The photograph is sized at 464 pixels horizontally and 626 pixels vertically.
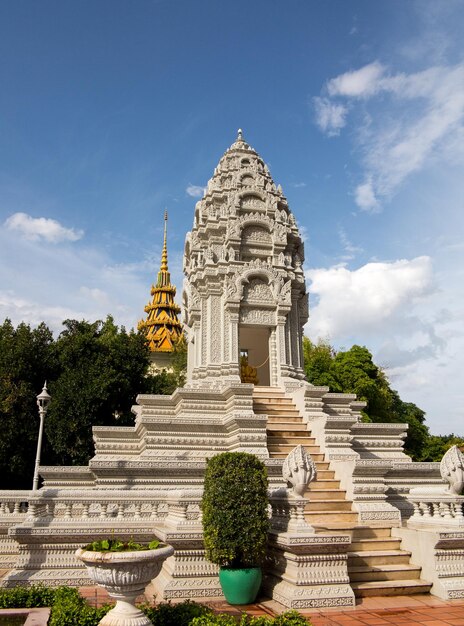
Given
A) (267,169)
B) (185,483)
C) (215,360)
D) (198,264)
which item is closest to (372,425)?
(215,360)

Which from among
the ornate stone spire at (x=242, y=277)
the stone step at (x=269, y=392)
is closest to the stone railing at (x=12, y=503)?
the ornate stone spire at (x=242, y=277)

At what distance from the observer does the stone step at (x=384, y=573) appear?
8.85m

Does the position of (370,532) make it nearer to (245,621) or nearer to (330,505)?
(330,505)

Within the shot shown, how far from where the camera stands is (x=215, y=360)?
16.2 metres

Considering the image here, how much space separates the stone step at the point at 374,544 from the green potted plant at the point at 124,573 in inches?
192

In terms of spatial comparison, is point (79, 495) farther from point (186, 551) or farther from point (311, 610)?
point (311, 610)

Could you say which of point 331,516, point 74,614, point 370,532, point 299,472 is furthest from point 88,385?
point 74,614

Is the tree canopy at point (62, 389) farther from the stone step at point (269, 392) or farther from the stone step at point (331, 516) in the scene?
the stone step at point (331, 516)

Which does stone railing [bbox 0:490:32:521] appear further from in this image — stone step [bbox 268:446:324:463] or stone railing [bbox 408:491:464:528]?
stone railing [bbox 408:491:464:528]

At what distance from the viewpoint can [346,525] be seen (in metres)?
10.3

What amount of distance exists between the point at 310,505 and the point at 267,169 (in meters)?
→ 12.6

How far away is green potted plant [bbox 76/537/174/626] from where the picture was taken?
5727mm

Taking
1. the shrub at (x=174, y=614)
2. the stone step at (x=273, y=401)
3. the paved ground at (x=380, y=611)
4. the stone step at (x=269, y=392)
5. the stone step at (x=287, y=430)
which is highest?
the stone step at (x=269, y=392)

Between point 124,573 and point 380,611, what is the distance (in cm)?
409
